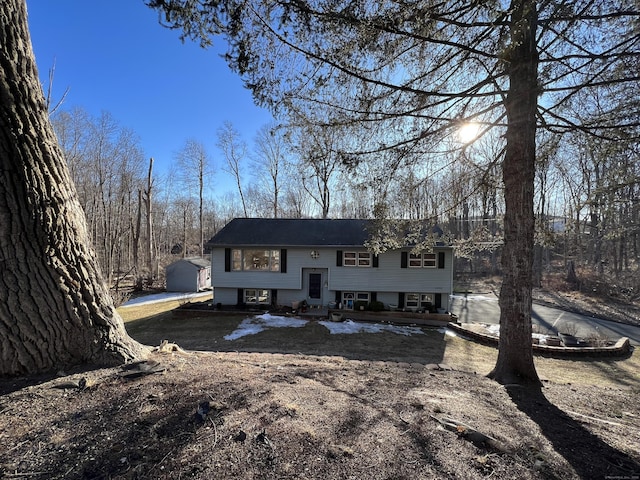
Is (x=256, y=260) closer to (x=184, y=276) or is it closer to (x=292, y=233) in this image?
(x=292, y=233)

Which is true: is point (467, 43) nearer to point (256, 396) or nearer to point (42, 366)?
point (256, 396)

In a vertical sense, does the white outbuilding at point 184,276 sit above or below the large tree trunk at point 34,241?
below

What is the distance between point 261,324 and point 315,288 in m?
3.65

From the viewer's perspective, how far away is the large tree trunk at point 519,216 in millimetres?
4609

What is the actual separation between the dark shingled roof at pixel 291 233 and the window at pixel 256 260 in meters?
0.56

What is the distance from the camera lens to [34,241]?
223 centimetres

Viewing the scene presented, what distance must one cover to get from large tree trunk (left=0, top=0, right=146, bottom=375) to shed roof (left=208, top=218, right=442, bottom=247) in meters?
12.0

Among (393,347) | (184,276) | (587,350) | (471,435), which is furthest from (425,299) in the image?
(184,276)

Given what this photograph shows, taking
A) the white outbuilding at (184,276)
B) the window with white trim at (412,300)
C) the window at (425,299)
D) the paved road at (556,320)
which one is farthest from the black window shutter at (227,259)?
the paved road at (556,320)

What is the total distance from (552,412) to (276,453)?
3.21 m

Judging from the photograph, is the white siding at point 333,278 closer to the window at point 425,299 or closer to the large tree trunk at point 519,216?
the window at point 425,299

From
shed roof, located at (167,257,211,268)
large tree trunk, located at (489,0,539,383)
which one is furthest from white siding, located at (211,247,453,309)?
large tree trunk, located at (489,0,539,383)

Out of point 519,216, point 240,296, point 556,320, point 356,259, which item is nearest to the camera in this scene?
point 519,216

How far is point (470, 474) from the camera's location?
64.6 inches
